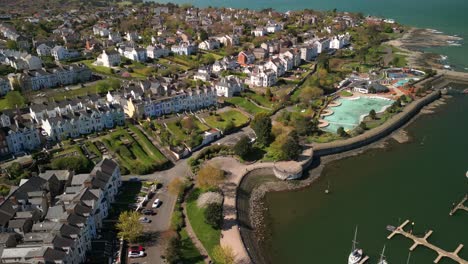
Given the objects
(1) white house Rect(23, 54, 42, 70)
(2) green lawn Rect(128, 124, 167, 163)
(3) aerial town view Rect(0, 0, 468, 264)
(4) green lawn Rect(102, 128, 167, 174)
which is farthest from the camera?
(1) white house Rect(23, 54, 42, 70)

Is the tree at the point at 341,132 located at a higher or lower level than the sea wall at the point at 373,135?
higher

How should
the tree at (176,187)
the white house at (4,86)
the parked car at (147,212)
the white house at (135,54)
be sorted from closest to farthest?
1. the parked car at (147,212)
2. the tree at (176,187)
3. the white house at (4,86)
4. the white house at (135,54)

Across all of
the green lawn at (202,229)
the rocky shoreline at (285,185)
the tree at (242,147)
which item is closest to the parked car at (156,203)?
the green lawn at (202,229)

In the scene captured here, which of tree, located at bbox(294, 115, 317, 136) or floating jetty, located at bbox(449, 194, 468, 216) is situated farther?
tree, located at bbox(294, 115, 317, 136)

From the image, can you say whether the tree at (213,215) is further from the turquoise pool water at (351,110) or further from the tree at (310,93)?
the tree at (310,93)

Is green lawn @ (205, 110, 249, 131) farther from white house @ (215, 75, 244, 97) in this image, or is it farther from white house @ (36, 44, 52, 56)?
white house @ (36, 44, 52, 56)

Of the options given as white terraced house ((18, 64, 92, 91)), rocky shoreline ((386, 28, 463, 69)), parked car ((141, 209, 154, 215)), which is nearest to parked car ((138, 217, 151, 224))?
parked car ((141, 209, 154, 215))

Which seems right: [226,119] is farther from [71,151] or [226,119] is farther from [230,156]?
[71,151]

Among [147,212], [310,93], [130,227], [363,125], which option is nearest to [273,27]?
[310,93]
